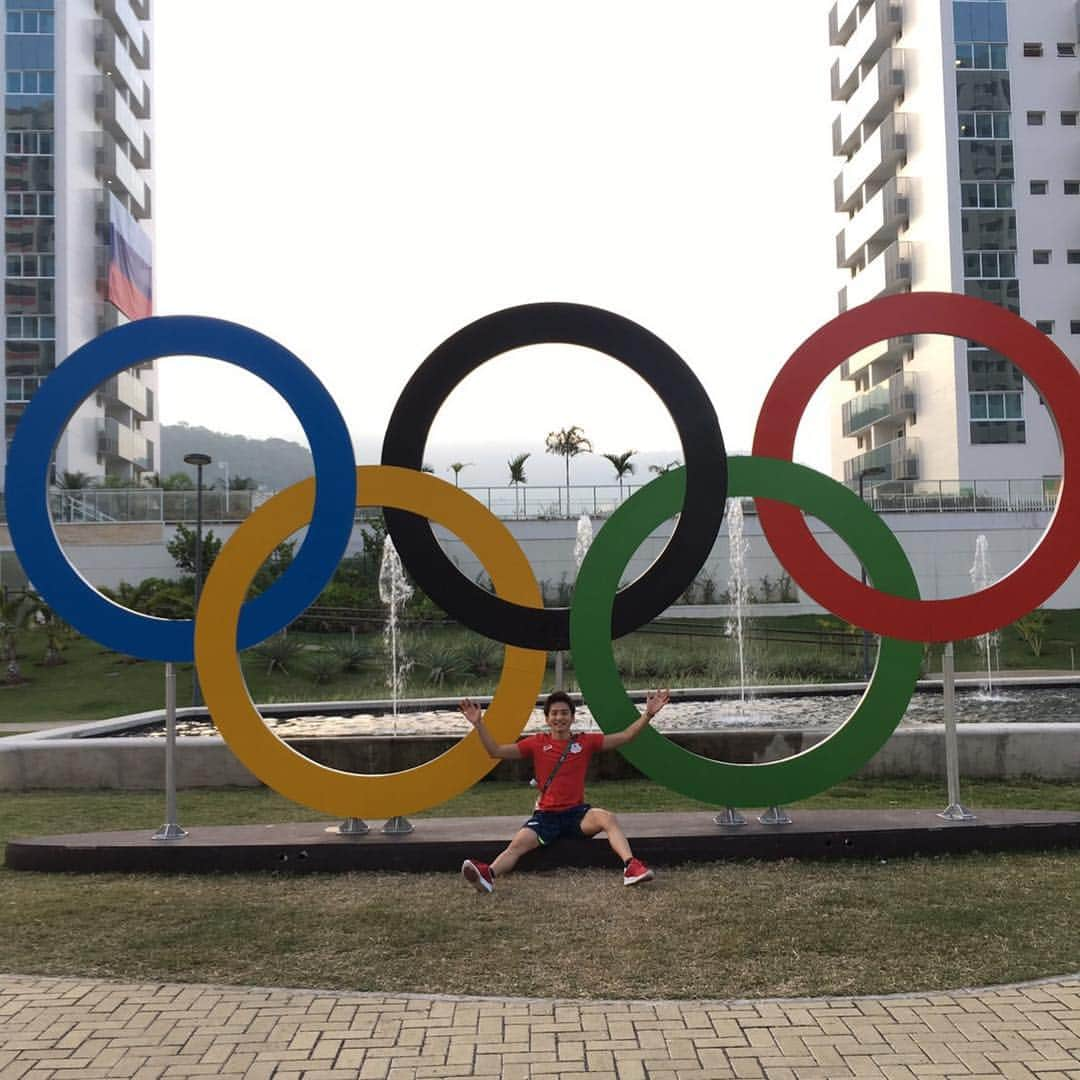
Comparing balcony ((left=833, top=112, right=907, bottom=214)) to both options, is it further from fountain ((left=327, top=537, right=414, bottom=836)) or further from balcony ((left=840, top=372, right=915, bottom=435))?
fountain ((left=327, top=537, right=414, bottom=836))

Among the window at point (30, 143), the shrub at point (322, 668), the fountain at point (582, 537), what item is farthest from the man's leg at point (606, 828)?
the window at point (30, 143)

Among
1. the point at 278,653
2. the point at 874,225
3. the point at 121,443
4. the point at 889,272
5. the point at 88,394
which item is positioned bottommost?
the point at 278,653

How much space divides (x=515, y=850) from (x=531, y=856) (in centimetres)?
19

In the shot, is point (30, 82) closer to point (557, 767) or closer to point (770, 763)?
point (557, 767)

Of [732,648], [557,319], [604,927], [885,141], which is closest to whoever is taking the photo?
[604,927]

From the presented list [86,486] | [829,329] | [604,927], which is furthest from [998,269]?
[604,927]

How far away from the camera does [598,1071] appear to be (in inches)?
171

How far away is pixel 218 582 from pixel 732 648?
22.1 m

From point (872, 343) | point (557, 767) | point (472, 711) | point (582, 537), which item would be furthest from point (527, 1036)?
point (582, 537)

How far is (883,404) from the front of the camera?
48.7m

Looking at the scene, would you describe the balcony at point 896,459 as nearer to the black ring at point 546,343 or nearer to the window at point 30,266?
the window at point 30,266

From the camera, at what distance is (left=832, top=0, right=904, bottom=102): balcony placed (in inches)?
1919

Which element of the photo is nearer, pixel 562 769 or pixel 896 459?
pixel 562 769

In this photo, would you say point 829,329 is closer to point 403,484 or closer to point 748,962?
point 403,484
